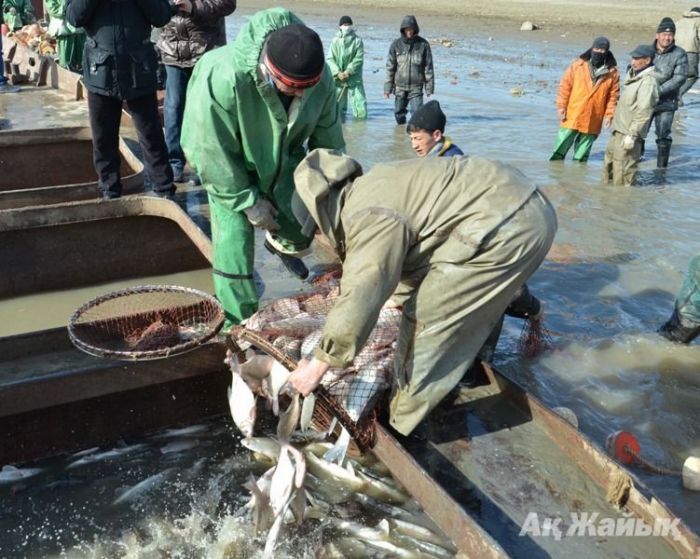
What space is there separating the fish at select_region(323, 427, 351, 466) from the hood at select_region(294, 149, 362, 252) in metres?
1.12

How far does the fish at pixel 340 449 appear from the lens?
3957 mm

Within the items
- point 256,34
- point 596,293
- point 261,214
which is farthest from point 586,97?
point 256,34

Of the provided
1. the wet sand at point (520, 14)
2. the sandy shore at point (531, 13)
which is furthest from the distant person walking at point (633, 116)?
the sandy shore at point (531, 13)

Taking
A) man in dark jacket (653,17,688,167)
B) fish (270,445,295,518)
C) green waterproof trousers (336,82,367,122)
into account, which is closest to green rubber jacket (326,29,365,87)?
green waterproof trousers (336,82,367,122)

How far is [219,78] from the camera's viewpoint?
442cm

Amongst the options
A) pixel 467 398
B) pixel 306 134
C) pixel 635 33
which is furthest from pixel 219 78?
pixel 635 33

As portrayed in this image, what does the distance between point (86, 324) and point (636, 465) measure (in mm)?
3795

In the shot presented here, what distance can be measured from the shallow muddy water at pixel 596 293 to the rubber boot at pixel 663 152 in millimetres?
194

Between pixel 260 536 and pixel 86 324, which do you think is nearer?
pixel 260 536

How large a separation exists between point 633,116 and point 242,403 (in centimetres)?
804

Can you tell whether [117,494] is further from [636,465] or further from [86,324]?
[636,465]

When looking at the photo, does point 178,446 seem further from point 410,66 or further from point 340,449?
point 410,66

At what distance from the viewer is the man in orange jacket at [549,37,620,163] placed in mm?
10828

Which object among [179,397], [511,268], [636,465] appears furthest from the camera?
[179,397]
